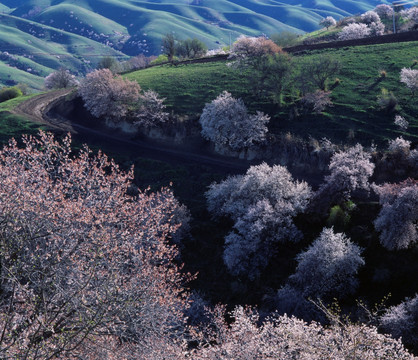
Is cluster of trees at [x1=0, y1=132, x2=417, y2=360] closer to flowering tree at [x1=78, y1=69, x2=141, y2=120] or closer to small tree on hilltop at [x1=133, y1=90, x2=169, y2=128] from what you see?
small tree on hilltop at [x1=133, y1=90, x2=169, y2=128]

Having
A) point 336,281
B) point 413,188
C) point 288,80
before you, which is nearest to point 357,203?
point 413,188

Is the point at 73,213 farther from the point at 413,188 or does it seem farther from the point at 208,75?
the point at 208,75

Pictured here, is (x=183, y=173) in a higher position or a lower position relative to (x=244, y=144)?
lower

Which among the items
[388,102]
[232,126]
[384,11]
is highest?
[384,11]

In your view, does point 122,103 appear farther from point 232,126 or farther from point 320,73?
point 320,73

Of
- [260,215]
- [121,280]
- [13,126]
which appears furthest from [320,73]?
[13,126]

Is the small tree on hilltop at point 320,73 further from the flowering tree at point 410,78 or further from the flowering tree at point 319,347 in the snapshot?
the flowering tree at point 319,347

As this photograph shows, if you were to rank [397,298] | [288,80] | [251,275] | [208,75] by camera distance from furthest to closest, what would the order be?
[208,75]
[288,80]
[251,275]
[397,298]
